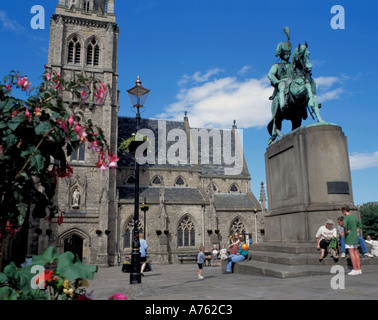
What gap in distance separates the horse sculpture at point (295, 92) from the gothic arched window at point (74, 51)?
93.5ft

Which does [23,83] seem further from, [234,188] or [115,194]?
[234,188]

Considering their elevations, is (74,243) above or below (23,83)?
below

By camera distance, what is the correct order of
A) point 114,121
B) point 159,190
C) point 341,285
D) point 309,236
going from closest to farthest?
1. point 341,285
2. point 309,236
3. point 114,121
4. point 159,190

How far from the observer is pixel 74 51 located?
34.4 m

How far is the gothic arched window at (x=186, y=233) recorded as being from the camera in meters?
33.2

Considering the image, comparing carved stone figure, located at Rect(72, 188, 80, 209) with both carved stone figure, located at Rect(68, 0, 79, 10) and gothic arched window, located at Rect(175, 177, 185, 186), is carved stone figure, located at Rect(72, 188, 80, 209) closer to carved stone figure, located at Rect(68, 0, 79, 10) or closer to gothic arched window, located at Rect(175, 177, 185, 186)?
gothic arched window, located at Rect(175, 177, 185, 186)

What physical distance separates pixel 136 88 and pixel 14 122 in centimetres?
712

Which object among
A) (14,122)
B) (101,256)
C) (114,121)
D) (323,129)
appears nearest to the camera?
(14,122)

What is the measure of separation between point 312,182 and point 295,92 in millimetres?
3045

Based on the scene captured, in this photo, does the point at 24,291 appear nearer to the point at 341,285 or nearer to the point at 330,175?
the point at 341,285

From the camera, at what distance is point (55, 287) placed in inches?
104

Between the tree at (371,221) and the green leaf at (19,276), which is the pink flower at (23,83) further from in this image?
the tree at (371,221)

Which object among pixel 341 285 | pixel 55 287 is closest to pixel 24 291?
pixel 55 287

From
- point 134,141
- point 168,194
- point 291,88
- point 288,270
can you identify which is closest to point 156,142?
point 168,194
